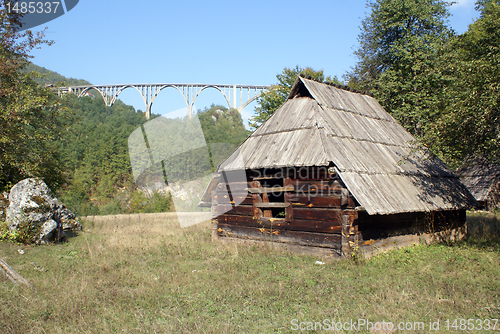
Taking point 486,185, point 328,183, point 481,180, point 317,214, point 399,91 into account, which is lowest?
point 486,185

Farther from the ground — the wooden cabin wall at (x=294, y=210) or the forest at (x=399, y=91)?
the forest at (x=399, y=91)

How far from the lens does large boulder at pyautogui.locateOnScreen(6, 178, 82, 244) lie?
10953 mm

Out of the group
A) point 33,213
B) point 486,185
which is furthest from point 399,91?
point 33,213

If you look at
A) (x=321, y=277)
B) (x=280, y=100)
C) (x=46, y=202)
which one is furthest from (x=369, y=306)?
(x=280, y=100)

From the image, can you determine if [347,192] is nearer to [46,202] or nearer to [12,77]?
[46,202]

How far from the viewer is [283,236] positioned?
974 cm

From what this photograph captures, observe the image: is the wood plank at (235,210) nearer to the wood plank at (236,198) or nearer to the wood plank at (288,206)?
the wood plank at (236,198)

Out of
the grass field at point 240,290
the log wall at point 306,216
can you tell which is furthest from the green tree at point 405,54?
the grass field at point 240,290

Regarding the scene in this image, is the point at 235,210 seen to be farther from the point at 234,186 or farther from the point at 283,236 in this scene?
the point at 283,236

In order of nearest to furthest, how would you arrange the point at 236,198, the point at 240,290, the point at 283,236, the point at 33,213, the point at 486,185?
the point at 240,290, the point at 283,236, the point at 236,198, the point at 33,213, the point at 486,185

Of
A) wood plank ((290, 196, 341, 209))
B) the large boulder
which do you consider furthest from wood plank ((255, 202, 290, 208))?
the large boulder

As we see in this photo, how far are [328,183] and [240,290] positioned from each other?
3.69m

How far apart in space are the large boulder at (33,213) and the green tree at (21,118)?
1591 millimetres

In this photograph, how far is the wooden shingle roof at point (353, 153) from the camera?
877cm
